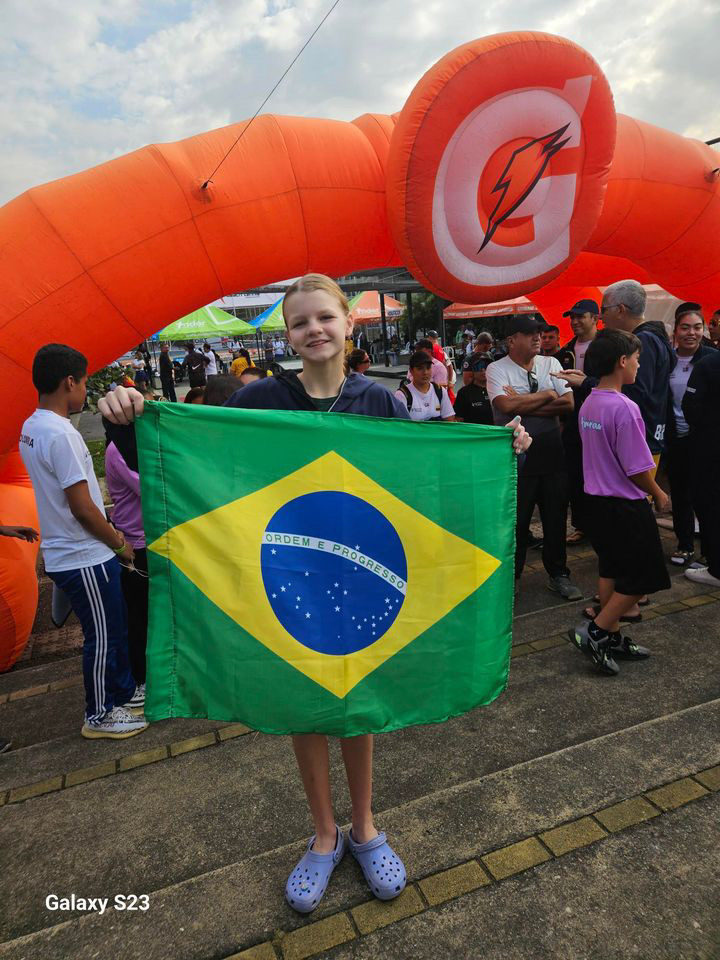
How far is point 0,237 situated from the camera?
3.72 m

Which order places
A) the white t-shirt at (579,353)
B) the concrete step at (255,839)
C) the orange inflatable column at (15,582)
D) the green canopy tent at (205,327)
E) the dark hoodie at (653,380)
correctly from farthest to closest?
the green canopy tent at (205,327) < the white t-shirt at (579,353) < the dark hoodie at (653,380) < the orange inflatable column at (15,582) < the concrete step at (255,839)

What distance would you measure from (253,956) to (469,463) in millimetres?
1563

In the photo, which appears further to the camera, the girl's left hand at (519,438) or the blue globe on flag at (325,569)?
the girl's left hand at (519,438)

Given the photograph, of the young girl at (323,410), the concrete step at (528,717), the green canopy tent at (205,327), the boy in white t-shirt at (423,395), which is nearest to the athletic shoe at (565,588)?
the concrete step at (528,717)

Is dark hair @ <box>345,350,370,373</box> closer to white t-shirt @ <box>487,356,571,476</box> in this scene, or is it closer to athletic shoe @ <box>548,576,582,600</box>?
white t-shirt @ <box>487,356,571,476</box>

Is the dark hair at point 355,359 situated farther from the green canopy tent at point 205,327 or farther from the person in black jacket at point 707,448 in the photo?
the green canopy tent at point 205,327

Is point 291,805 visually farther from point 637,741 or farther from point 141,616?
point 141,616

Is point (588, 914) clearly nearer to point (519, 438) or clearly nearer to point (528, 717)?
point (528, 717)

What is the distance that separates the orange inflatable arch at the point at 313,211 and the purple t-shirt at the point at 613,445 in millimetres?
1921

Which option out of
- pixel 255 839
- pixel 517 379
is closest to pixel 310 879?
pixel 255 839

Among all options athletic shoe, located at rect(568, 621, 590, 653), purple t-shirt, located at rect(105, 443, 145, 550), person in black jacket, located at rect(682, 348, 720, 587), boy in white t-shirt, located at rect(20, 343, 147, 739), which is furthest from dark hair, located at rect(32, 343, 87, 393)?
person in black jacket, located at rect(682, 348, 720, 587)

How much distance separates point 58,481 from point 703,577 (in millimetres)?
4107

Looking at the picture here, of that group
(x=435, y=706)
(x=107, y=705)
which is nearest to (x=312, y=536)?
(x=435, y=706)

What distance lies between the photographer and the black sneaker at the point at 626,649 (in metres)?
3.13
